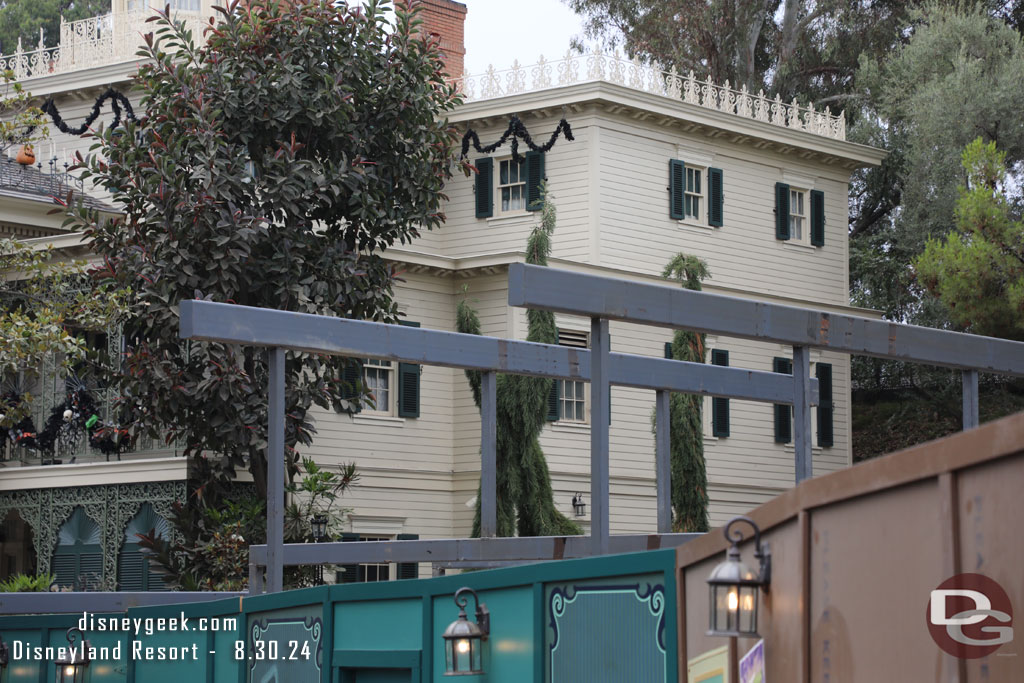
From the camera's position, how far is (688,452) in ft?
85.7

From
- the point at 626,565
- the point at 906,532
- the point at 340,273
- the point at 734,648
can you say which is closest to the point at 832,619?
the point at 906,532

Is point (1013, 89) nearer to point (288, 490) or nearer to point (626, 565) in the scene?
point (288, 490)

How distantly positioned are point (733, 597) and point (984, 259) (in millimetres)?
28293

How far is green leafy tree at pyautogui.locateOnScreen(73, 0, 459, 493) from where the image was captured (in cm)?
2219

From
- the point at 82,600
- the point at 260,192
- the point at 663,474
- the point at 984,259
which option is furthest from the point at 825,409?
the point at 82,600

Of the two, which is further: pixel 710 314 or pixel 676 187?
pixel 676 187

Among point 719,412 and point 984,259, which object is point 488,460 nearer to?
point 719,412

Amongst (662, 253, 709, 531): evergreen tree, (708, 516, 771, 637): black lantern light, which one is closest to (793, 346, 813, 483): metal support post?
(708, 516, 771, 637): black lantern light

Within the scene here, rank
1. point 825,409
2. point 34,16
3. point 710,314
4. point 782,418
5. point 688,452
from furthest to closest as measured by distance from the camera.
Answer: point 34,16
point 825,409
point 782,418
point 688,452
point 710,314

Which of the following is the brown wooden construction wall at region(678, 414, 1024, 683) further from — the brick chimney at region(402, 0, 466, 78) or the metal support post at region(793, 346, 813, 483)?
the brick chimney at region(402, 0, 466, 78)

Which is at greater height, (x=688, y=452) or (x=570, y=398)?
(x=570, y=398)

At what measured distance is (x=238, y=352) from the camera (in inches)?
866

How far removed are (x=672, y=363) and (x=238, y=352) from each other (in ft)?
31.5

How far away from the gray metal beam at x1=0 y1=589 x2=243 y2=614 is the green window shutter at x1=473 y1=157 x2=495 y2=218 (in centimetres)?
1755
